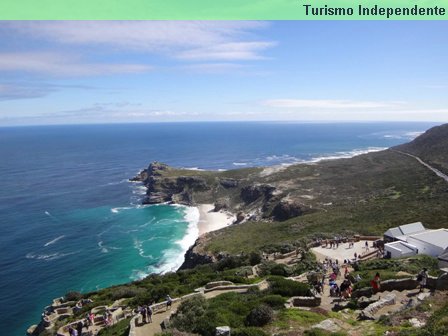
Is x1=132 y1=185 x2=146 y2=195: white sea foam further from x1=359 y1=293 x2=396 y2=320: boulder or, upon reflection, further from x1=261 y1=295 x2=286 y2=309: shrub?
x1=359 y1=293 x2=396 y2=320: boulder

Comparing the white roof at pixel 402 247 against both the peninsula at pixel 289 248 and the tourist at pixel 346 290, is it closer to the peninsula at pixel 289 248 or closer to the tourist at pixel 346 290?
the peninsula at pixel 289 248

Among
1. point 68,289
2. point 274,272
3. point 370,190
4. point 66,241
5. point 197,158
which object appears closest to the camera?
point 274,272

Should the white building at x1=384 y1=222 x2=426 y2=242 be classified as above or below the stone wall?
below

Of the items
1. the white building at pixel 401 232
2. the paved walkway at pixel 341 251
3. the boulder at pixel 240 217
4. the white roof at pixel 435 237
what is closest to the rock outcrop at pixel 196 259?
the paved walkway at pixel 341 251

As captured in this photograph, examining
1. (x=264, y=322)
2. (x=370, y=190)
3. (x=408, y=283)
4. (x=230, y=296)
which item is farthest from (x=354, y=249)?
(x=370, y=190)

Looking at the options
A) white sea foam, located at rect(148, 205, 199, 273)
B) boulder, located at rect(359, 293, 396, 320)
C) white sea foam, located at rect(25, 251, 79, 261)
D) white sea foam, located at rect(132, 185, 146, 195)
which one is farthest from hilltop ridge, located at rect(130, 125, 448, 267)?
boulder, located at rect(359, 293, 396, 320)

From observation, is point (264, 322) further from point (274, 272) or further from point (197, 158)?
point (197, 158)
